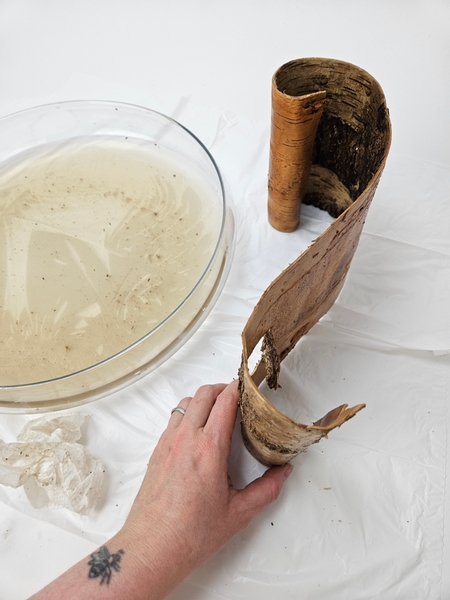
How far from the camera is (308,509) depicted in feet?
2.27

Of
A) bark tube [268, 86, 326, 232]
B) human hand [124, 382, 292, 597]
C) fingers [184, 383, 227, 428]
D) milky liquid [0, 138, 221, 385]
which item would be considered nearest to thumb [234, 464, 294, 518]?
human hand [124, 382, 292, 597]

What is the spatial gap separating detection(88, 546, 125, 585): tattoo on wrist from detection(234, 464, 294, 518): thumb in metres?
0.17

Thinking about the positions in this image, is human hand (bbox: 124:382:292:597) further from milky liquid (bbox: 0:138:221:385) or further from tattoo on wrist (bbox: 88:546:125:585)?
milky liquid (bbox: 0:138:221:385)

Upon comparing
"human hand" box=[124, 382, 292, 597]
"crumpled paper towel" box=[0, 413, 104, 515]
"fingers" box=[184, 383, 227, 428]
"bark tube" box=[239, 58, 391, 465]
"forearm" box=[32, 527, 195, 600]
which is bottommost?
"crumpled paper towel" box=[0, 413, 104, 515]

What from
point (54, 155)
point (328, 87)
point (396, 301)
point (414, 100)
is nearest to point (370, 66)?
point (414, 100)

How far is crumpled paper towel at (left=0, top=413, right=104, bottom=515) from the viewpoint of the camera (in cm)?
69

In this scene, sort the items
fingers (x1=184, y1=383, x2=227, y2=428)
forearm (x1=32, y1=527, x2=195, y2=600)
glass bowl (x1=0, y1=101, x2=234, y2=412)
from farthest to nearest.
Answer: glass bowl (x1=0, y1=101, x2=234, y2=412) < fingers (x1=184, y1=383, x2=227, y2=428) < forearm (x1=32, y1=527, x2=195, y2=600)

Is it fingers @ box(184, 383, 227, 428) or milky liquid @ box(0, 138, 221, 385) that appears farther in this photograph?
milky liquid @ box(0, 138, 221, 385)

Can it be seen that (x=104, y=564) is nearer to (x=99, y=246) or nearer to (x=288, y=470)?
(x=288, y=470)

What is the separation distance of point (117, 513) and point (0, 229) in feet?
2.10

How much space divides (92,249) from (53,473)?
448 mm

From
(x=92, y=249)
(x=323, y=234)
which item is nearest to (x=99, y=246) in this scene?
(x=92, y=249)

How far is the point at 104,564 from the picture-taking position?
58 centimetres

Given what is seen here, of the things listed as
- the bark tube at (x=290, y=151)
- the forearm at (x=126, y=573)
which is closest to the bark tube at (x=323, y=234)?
the bark tube at (x=290, y=151)
